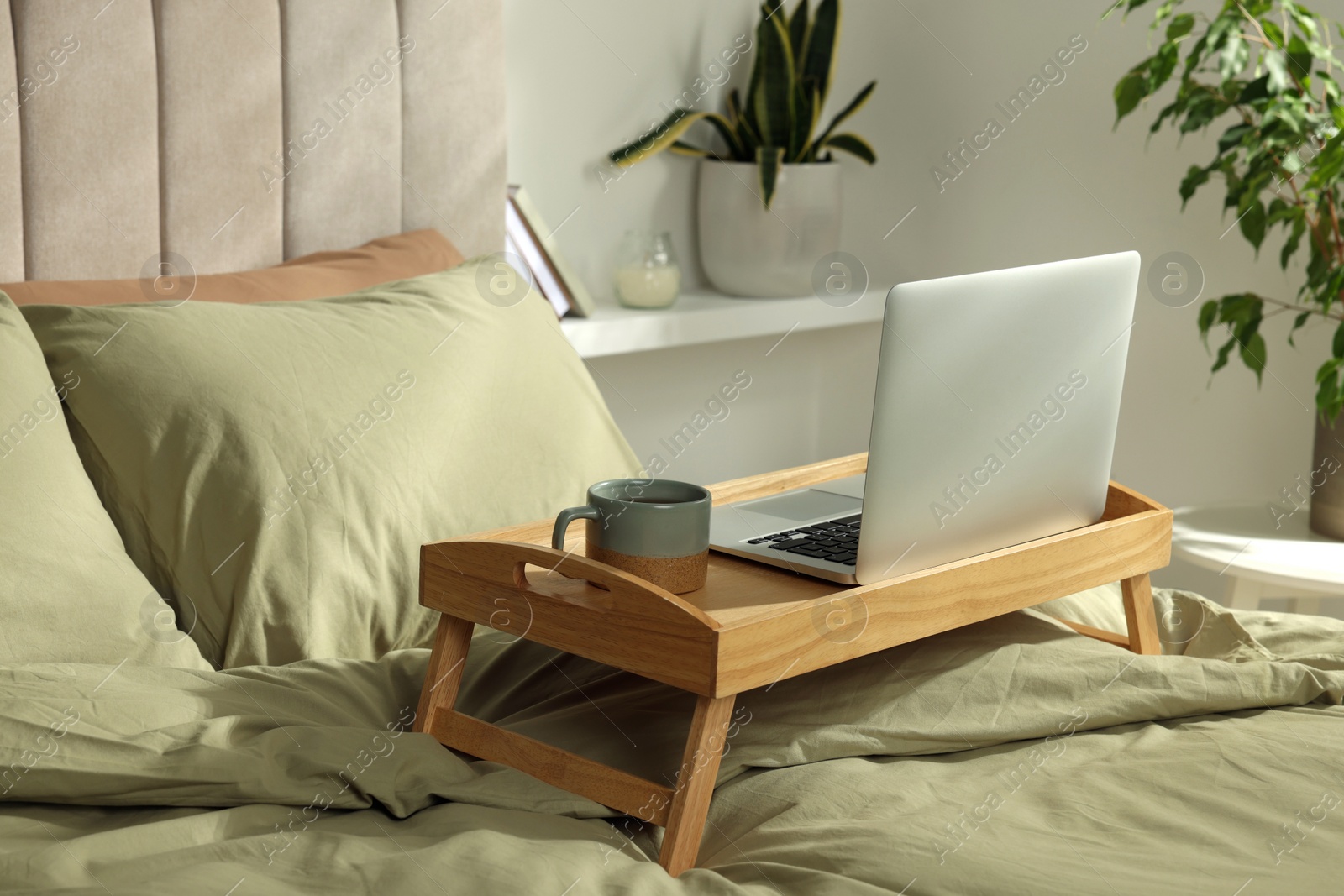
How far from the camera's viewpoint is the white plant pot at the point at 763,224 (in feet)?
7.94

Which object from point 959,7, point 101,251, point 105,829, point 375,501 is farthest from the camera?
point 959,7

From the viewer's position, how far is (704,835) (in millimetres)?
916

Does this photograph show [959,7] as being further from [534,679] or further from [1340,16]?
[534,679]

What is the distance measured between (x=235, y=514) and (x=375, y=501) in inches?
5.2

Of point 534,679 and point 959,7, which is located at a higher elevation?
point 959,7

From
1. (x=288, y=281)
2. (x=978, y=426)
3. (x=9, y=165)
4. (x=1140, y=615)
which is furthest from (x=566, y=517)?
(x=9, y=165)

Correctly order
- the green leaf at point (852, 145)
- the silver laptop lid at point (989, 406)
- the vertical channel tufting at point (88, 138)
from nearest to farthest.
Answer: the silver laptop lid at point (989, 406) → the vertical channel tufting at point (88, 138) → the green leaf at point (852, 145)

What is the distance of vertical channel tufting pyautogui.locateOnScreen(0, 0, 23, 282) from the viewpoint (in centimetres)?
145

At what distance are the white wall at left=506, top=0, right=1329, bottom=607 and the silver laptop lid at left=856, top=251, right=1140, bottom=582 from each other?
1.18 metres

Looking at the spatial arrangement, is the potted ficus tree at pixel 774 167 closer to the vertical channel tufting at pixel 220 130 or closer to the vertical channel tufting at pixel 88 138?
the vertical channel tufting at pixel 220 130

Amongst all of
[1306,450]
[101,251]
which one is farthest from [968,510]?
[1306,450]

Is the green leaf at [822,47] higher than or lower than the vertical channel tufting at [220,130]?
higher

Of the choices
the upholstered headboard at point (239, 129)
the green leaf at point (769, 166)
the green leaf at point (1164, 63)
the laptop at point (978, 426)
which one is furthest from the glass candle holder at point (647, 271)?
the laptop at point (978, 426)

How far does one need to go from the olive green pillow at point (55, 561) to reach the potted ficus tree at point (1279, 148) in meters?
1.53
